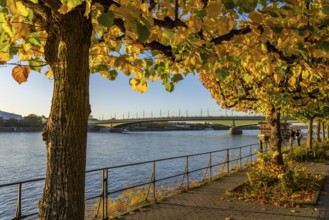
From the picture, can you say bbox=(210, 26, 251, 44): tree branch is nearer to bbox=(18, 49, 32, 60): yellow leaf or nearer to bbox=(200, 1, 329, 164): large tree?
bbox=(200, 1, 329, 164): large tree

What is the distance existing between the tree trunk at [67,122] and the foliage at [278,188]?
722 cm

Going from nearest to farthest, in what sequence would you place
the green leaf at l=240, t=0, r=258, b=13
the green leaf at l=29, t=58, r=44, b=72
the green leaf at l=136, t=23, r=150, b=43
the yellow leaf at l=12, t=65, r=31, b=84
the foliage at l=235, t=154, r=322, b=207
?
the green leaf at l=136, t=23, r=150, b=43 < the green leaf at l=240, t=0, r=258, b=13 < the yellow leaf at l=12, t=65, r=31, b=84 < the green leaf at l=29, t=58, r=44, b=72 < the foliage at l=235, t=154, r=322, b=207

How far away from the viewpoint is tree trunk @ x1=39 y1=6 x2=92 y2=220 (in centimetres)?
388

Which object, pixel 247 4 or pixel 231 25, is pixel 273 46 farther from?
pixel 247 4

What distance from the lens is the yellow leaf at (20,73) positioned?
3.98m

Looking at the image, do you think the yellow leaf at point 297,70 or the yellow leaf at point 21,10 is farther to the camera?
the yellow leaf at point 297,70

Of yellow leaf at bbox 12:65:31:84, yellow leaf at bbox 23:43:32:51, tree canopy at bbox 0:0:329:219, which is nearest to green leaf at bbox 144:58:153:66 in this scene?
tree canopy at bbox 0:0:329:219

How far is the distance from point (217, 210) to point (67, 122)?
250 inches

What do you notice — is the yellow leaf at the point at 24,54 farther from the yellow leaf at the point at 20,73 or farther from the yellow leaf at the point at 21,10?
the yellow leaf at the point at 21,10

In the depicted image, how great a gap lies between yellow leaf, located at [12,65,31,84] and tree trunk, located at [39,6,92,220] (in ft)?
1.02

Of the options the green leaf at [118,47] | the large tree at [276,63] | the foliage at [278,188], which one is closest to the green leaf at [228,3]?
the large tree at [276,63]

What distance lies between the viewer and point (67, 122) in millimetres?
3922

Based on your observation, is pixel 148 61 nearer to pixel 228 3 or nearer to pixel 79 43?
pixel 79 43

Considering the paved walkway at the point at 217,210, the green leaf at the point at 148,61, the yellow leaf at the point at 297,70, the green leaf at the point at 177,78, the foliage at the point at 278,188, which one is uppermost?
the green leaf at the point at 148,61
